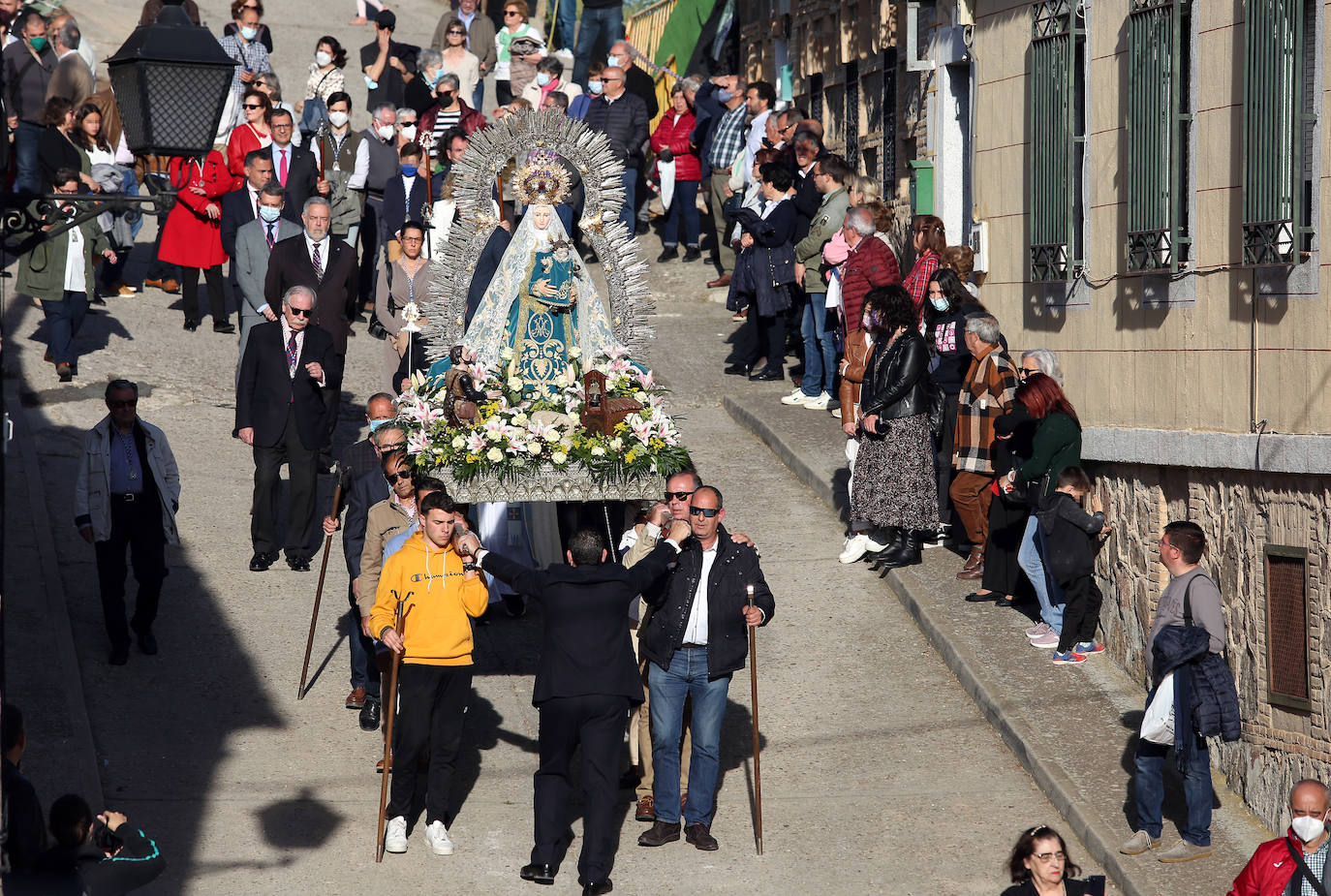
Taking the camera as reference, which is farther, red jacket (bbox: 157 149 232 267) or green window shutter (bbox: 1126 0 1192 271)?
red jacket (bbox: 157 149 232 267)

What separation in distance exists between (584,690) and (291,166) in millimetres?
10283

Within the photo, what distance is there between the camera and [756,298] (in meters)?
15.6

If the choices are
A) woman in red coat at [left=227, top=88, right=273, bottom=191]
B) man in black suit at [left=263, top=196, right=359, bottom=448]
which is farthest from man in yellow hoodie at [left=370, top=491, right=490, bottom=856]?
woman in red coat at [left=227, top=88, right=273, bottom=191]

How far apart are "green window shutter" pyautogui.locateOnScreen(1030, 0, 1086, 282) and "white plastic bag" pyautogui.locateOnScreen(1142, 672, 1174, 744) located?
4.21 meters

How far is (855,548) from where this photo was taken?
1248cm

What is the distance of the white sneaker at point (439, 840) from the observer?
8.62 m

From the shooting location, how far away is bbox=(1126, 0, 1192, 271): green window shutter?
10352mm

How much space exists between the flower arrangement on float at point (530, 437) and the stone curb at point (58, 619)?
2.38 meters

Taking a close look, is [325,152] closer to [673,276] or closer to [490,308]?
[673,276]

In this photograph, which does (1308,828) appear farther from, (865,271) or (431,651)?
(865,271)

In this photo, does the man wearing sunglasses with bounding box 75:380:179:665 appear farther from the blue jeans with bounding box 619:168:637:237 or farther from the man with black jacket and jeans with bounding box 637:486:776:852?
the blue jeans with bounding box 619:168:637:237

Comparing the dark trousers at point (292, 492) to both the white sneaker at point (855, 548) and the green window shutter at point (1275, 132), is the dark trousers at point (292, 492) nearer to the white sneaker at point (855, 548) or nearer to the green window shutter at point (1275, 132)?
the white sneaker at point (855, 548)

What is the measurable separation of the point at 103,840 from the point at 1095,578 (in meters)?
7.06

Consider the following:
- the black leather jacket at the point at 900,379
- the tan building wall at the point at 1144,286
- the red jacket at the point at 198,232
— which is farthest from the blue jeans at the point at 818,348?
the red jacket at the point at 198,232
